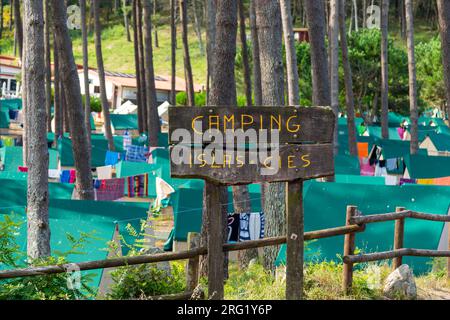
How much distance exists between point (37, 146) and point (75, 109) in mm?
4450

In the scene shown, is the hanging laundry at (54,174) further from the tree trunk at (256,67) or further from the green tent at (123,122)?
the green tent at (123,122)

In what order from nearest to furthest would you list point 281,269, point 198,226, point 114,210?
point 281,269 < point 114,210 < point 198,226

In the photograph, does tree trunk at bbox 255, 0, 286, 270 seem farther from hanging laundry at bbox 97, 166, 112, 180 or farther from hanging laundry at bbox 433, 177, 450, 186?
hanging laundry at bbox 97, 166, 112, 180

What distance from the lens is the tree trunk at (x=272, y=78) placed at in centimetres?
1039

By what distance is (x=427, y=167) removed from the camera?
21.5 meters

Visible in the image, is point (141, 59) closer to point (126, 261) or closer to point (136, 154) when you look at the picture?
point (136, 154)

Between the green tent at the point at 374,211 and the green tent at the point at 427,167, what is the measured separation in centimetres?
1030

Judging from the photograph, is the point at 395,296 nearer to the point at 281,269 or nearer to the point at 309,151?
the point at 281,269
